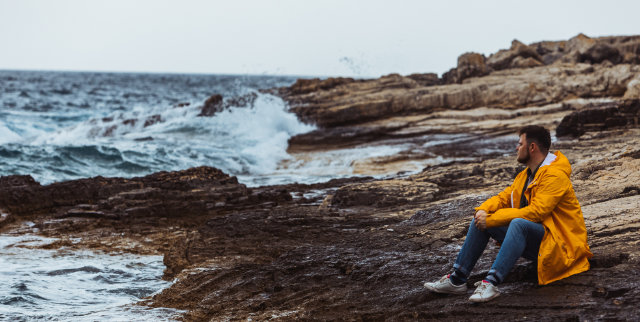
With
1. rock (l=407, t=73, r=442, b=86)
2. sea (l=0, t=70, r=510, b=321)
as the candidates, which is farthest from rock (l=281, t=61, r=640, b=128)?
rock (l=407, t=73, r=442, b=86)

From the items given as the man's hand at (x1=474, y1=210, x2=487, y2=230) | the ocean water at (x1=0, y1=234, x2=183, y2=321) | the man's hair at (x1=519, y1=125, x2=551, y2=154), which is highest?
the man's hair at (x1=519, y1=125, x2=551, y2=154)

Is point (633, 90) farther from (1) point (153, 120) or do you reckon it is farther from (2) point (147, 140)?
(1) point (153, 120)

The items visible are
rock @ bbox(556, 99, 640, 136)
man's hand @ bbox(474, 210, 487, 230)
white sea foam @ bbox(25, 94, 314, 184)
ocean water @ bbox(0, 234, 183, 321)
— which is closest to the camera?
man's hand @ bbox(474, 210, 487, 230)

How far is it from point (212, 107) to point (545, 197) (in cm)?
2396

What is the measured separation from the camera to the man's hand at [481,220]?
4.30m

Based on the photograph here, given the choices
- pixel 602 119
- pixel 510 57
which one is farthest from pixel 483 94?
pixel 510 57

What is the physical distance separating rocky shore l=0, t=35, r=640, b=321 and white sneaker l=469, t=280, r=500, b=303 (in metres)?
0.05

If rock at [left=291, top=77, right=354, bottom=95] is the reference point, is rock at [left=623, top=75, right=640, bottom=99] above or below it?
below

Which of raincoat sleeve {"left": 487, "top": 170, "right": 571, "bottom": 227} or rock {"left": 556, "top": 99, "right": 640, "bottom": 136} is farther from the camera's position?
rock {"left": 556, "top": 99, "right": 640, "bottom": 136}

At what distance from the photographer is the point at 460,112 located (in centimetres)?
1908

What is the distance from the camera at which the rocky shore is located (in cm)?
431

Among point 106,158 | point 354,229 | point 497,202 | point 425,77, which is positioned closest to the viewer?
point 497,202

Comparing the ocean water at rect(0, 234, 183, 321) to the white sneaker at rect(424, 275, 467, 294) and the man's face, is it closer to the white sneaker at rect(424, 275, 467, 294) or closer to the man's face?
the white sneaker at rect(424, 275, 467, 294)

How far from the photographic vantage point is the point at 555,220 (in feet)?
13.7
